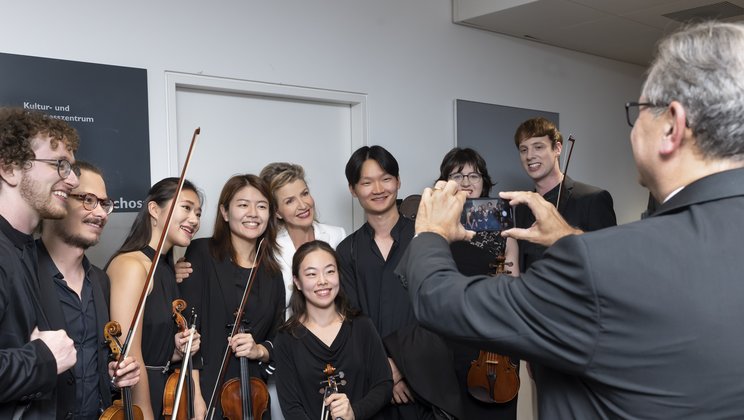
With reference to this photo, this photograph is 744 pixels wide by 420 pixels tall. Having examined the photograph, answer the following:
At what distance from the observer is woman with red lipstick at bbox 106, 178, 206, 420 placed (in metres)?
2.18

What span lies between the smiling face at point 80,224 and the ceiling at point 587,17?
297 centimetres

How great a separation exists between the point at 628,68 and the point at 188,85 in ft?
15.0

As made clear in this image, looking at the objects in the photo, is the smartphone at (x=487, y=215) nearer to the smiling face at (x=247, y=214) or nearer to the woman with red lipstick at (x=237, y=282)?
the woman with red lipstick at (x=237, y=282)

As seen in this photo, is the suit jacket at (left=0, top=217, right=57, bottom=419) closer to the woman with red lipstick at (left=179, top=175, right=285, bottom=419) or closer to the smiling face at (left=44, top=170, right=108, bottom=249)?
the smiling face at (left=44, top=170, right=108, bottom=249)

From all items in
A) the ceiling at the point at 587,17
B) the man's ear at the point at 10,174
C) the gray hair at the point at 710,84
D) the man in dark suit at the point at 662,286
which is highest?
the ceiling at the point at 587,17

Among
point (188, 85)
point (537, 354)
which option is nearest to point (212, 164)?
point (188, 85)

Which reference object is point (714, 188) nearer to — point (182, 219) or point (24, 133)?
point (24, 133)

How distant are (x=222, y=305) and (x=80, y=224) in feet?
2.29

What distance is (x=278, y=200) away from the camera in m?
2.97

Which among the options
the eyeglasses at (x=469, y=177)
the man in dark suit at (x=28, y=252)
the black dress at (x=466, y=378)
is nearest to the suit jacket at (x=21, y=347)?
the man in dark suit at (x=28, y=252)

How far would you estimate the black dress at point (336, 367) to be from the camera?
7.81 ft

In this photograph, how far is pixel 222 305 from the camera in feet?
8.24

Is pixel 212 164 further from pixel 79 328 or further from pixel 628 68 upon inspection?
pixel 628 68

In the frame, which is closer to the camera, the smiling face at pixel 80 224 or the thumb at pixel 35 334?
the thumb at pixel 35 334
